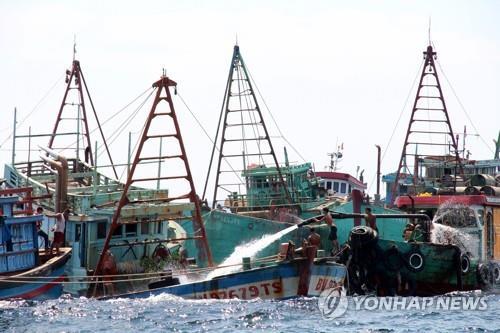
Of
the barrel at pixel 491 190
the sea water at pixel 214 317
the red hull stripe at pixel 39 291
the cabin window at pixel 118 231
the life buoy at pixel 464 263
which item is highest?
the barrel at pixel 491 190

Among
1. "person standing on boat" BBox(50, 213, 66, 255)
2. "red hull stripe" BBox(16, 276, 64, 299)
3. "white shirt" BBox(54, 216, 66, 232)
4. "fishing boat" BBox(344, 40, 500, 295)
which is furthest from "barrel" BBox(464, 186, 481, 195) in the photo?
"red hull stripe" BBox(16, 276, 64, 299)

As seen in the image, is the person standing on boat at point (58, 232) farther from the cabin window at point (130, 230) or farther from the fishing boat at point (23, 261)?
the cabin window at point (130, 230)

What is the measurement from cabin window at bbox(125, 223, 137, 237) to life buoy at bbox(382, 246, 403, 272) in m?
8.71

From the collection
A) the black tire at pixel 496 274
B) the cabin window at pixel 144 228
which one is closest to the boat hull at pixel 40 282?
the cabin window at pixel 144 228

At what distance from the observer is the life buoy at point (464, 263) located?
1533 inches

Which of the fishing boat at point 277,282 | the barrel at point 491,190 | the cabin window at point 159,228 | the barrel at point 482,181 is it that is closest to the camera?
the fishing boat at point 277,282

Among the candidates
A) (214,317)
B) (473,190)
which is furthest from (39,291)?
(473,190)

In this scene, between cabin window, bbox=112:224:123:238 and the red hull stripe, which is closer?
the red hull stripe

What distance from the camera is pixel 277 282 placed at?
111ft

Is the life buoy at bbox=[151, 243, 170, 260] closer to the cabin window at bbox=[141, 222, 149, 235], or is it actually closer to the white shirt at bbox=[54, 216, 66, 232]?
the cabin window at bbox=[141, 222, 149, 235]

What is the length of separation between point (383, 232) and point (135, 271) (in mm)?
14706

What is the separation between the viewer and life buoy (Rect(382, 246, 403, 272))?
37688 mm

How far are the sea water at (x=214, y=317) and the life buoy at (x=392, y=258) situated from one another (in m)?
3.98

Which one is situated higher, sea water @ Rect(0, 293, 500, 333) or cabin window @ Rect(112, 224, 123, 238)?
cabin window @ Rect(112, 224, 123, 238)
